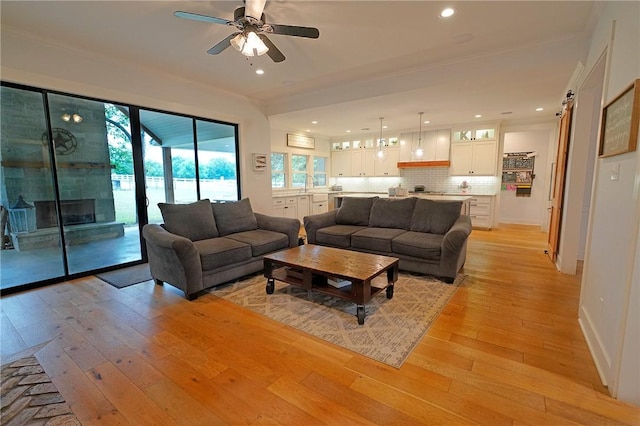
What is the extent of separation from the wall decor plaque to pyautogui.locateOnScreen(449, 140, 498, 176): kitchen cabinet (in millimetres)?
3761

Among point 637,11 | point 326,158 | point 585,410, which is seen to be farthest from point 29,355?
point 326,158

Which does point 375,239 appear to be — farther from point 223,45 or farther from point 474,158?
point 474,158

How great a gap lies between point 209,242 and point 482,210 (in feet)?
20.0

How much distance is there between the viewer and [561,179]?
4016 mm

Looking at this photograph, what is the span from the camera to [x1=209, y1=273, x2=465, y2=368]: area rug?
2139 mm

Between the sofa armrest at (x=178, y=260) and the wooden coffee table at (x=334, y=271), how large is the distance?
2.37 ft

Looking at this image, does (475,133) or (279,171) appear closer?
(475,133)

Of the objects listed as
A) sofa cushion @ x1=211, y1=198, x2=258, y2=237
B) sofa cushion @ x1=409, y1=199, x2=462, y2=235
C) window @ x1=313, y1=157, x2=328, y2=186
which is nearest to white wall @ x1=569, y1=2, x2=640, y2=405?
sofa cushion @ x1=409, y1=199, x2=462, y2=235

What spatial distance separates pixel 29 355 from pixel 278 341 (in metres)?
1.78

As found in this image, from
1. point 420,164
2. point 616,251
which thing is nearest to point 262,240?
point 616,251

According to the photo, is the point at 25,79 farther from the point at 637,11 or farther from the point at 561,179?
the point at 561,179

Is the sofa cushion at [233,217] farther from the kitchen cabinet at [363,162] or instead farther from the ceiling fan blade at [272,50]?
the kitchen cabinet at [363,162]

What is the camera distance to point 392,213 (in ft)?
14.3

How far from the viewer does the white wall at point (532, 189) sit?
280 inches
